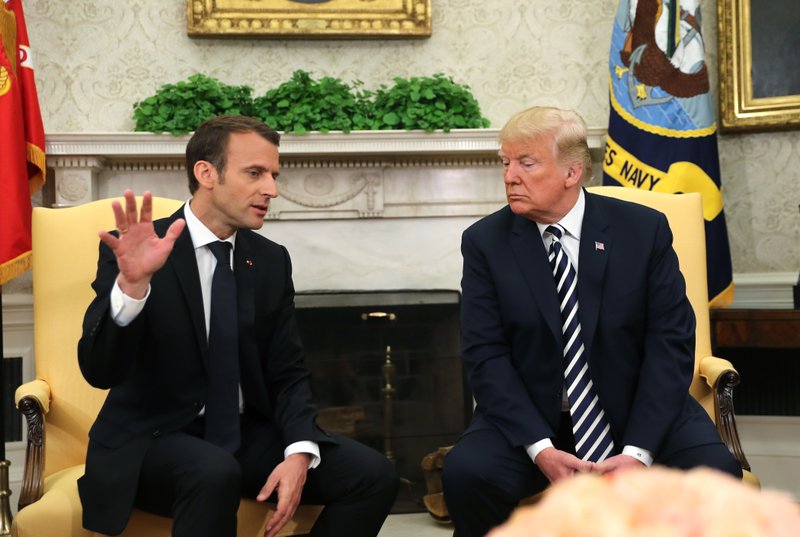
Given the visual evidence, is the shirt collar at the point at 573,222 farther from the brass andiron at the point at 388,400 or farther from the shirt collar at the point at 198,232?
the brass andiron at the point at 388,400

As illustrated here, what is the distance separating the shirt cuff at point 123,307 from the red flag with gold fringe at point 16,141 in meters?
2.00

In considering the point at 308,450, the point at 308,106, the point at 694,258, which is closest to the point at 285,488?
the point at 308,450

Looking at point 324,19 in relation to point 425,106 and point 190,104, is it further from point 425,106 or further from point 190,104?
point 190,104

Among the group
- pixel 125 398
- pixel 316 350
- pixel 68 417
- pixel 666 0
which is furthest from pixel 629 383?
pixel 666 0

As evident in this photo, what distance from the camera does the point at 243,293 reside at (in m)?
2.57

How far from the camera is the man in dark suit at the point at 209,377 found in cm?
218

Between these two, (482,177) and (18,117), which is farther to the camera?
(482,177)

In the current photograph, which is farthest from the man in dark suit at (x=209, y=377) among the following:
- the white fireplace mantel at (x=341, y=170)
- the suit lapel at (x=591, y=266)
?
the white fireplace mantel at (x=341, y=170)

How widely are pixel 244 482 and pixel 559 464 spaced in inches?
34.2

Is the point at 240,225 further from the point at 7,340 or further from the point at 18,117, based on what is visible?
the point at 7,340

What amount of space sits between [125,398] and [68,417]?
49 centimetres

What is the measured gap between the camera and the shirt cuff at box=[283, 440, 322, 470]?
2.38m

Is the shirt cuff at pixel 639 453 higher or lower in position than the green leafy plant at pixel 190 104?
lower

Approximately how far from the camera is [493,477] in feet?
7.85
